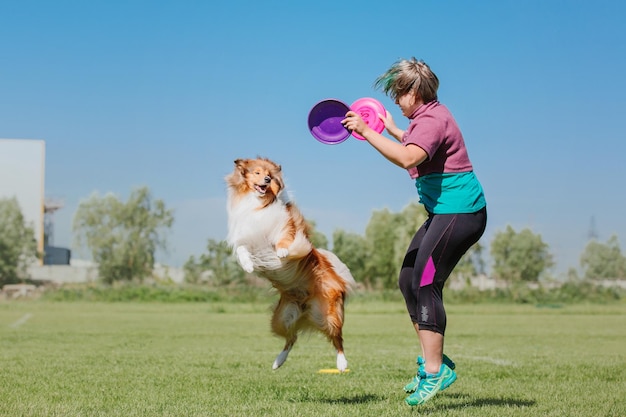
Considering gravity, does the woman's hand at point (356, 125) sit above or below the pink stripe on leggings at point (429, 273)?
above

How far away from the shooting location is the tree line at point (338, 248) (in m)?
50.3

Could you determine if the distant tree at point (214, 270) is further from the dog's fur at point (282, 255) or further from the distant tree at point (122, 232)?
the dog's fur at point (282, 255)

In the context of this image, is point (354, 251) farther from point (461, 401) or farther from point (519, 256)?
point (461, 401)

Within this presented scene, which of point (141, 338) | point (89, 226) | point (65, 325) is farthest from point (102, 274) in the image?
point (141, 338)

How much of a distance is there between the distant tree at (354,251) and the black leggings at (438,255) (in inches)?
1808

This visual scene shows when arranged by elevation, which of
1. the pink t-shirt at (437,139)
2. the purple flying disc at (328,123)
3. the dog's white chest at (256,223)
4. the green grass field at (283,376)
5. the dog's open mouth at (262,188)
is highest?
the purple flying disc at (328,123)

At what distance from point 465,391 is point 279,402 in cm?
184

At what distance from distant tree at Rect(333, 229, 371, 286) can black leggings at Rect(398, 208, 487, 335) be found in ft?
151

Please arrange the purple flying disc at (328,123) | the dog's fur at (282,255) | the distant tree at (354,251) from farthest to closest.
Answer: the distant tree at (354,251), the dog's fur at (282,255), the purple flying disc at (328,123)

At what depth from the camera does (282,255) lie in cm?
630

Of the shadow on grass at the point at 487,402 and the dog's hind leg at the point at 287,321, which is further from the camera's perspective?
the dog's hind leg at the point at 287,321

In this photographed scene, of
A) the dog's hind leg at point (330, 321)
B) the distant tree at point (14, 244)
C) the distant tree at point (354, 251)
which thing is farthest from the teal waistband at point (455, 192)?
the distant tree at point (14, 244)

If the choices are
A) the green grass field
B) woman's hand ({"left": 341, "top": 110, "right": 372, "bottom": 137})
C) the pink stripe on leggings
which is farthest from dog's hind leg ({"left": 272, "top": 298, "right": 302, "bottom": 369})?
woman's hand ({"left": 341, "top": 110, "right": 372, "bottom": 137})

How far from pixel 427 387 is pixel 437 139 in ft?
5.50
